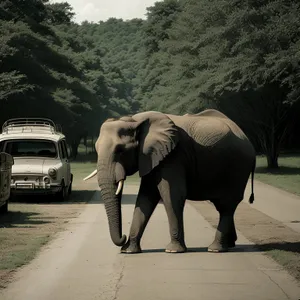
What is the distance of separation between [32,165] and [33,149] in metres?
2.02

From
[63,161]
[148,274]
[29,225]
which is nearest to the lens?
[148,274]

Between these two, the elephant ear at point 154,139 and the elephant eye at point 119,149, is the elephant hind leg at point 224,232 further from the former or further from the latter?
the elephant eye at point 119,149

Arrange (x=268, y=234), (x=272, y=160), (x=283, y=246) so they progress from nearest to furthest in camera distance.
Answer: (x=283, y=246), (x=268, y=234), (x=272, y=160)

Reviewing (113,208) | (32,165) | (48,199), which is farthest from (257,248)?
(48,199)

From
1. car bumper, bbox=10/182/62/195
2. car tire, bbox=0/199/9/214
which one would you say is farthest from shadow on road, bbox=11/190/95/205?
car tire, bbox=0/199/9/214

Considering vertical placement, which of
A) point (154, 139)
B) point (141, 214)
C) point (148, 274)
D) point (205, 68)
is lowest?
point (148, 274)

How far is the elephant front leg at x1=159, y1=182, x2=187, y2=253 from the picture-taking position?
41.2 ft

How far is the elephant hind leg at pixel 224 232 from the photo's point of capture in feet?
41.9

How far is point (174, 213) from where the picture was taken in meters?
12.6

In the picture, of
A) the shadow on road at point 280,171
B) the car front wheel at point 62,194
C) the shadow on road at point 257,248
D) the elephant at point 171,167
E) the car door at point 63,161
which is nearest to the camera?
the elephant at point 171,167

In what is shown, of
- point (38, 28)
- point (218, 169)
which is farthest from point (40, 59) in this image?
point (218, 169)

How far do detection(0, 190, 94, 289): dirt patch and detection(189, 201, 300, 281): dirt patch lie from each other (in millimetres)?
3367

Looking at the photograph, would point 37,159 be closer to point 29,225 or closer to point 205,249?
point 29,225

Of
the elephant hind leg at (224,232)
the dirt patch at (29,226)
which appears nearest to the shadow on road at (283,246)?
the elephant hind leg at (224,232)
